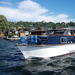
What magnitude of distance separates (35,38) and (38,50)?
2033 millimetres

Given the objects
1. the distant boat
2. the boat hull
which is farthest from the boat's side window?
the boat hull

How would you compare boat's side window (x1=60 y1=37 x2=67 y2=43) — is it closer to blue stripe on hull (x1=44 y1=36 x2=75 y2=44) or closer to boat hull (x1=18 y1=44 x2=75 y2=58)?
blue stripe on hull (x1=44 y1=36 x2=75 y2=44)

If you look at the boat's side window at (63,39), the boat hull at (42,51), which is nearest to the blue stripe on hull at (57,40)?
the boat's side window at (63,39)

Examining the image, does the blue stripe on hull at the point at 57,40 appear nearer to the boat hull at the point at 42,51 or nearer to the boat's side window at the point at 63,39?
the boat's side window at the point at 63,39

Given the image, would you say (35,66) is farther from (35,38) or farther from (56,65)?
(35,38)

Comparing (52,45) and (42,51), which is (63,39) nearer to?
(52,45)

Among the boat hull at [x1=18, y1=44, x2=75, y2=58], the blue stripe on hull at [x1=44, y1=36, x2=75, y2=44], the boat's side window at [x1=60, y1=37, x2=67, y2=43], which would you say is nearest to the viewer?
the boat hull at [x1=18, y1=44, x2=75, y2=58]

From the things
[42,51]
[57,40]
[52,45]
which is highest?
[57,40]

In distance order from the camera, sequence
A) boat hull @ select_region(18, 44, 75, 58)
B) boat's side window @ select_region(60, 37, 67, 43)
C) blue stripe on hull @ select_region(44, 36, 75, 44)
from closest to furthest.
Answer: boat hull @ select_region(18, 44, 75, 58), blue stripe on hull @ select_region(44, 36, 75, 44), boat's side window @ select_region(60, 37, 67, 43)

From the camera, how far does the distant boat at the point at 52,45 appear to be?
2627cm

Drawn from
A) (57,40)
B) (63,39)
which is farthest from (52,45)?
(63,39)

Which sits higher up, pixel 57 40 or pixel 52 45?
pixel 57 40

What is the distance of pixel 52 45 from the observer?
1058 inches

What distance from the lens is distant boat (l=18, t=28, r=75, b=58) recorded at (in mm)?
26269
